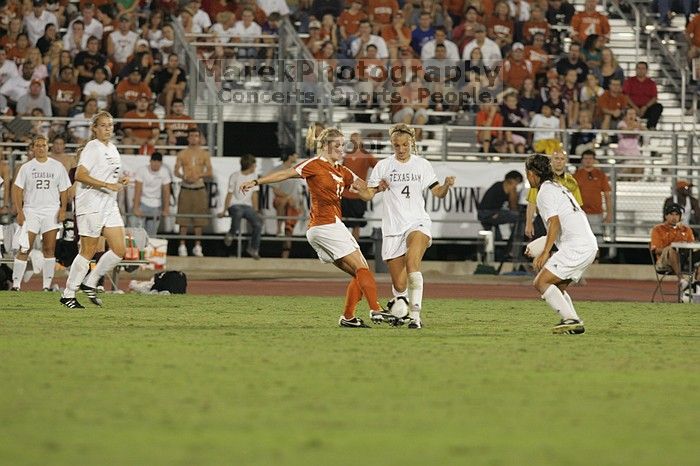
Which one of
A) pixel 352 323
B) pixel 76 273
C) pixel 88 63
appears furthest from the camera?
pixel 88 63

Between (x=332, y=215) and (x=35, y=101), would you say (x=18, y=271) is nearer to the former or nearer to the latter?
(x=332, y=215)

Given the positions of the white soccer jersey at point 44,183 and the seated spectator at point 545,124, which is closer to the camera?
the white soccer jersey at point 44,183

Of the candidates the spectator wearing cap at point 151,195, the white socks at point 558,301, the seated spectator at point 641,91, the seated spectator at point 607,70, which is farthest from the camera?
the seated spectator at point 607,70

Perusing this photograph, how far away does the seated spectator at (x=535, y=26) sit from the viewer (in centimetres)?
3091

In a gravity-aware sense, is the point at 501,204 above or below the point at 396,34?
below

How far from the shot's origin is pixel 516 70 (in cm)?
2959

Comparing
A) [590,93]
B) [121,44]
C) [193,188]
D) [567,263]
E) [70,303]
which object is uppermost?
[121,44]

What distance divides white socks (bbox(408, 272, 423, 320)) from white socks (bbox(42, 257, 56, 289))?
293 inches

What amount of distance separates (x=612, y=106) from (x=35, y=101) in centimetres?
1120

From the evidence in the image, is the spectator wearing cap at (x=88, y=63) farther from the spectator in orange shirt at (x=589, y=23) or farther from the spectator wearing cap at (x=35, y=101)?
the spectator in orange shirt at (x=589, y=23)

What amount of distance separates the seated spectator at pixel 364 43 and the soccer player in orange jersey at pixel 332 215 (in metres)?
15.2

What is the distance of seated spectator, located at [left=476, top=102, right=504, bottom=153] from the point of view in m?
28.2

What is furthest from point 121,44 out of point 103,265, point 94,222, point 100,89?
point 94,222

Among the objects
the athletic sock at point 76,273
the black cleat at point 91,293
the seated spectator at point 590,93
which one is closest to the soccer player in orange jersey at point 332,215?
the athletic sock at point 76,273
